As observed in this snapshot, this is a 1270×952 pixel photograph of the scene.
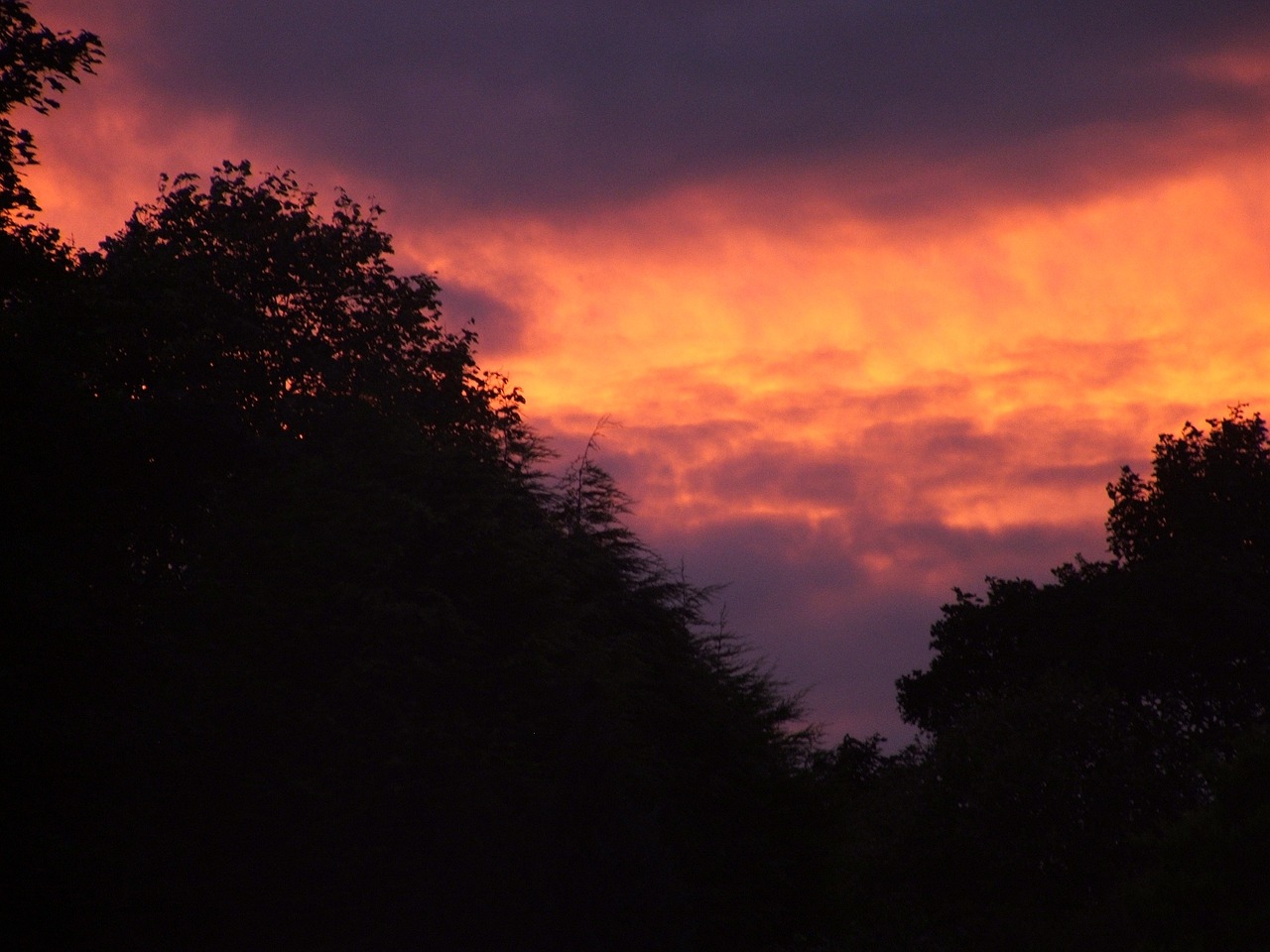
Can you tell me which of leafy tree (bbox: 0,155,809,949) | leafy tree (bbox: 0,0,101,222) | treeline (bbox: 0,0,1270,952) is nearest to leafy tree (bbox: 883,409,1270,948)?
treeline (bbox: 0,0,1270,952)

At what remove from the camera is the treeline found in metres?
21.2

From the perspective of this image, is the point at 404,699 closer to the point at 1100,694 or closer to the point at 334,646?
the point at 334,646

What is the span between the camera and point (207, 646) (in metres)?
26.3

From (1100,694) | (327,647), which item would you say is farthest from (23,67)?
(1100,694)

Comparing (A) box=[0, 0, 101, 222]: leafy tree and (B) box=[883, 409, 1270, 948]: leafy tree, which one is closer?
(A) box=[0, 0, 101, 222]: leafy tree

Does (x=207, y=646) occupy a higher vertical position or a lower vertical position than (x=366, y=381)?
lower

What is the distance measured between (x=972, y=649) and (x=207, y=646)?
41.7 metres

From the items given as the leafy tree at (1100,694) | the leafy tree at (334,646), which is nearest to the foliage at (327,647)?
the leafy tree at (334,646)

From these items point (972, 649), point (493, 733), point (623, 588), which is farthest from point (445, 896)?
point (972, 649)

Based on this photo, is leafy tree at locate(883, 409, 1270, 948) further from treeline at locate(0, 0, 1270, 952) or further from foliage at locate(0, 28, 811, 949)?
foliage at locate(0, 28, 811, 949)

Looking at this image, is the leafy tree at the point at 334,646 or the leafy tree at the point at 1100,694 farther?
the leafy tree at the point at 1100,694

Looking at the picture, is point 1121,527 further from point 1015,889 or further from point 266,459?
point 266,459

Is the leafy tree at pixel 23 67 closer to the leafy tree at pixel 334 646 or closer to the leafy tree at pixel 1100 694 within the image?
the leafy tree at pixel 334 646

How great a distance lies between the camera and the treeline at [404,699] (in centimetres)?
2116
